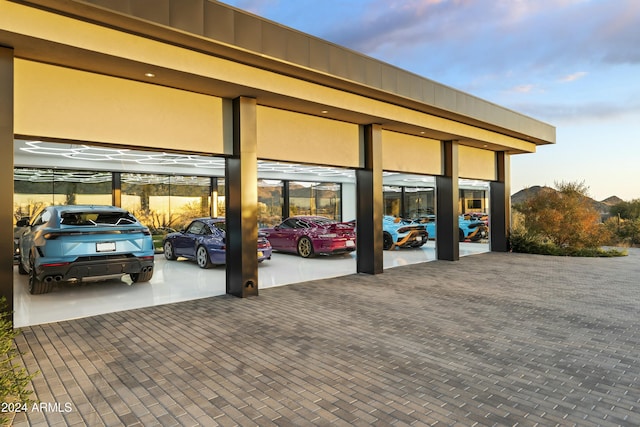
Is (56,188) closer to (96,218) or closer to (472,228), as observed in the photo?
(96,218)

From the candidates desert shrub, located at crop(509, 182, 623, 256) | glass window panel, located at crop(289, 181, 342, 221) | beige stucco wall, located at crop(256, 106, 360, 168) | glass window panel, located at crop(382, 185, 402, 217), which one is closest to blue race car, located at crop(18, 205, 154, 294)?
beige stucco wall, located at crop(256, 106, 360, 168)

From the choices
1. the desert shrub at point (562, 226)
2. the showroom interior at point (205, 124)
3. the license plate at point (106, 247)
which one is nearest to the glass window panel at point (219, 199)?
the showroom interior at point (205, 124)

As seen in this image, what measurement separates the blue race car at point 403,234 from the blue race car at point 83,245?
8763 mm

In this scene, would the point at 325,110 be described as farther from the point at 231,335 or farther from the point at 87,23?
the point at 231,335

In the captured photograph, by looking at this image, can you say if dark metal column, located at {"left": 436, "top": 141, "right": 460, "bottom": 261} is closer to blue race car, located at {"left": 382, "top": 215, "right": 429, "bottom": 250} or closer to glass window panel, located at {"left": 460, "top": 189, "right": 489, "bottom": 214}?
blue race car, located at {"left": 382, "top": 215, "right": 429, "bottom": 250}

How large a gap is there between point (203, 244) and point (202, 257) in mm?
Answer: 368

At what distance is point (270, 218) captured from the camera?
15.9 meters

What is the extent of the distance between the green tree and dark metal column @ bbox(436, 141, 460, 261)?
4118 mm

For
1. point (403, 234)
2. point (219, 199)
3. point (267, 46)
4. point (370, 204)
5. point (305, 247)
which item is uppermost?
point (267, 46)

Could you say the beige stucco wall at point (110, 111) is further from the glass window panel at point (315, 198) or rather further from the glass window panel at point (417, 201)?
the glass window panel at point (417, 201)

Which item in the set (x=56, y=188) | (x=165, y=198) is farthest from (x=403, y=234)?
(x=56, y=188)

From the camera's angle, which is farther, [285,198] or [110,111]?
[285,198]

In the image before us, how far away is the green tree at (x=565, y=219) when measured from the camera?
1298cm

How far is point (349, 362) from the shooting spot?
388 cm
